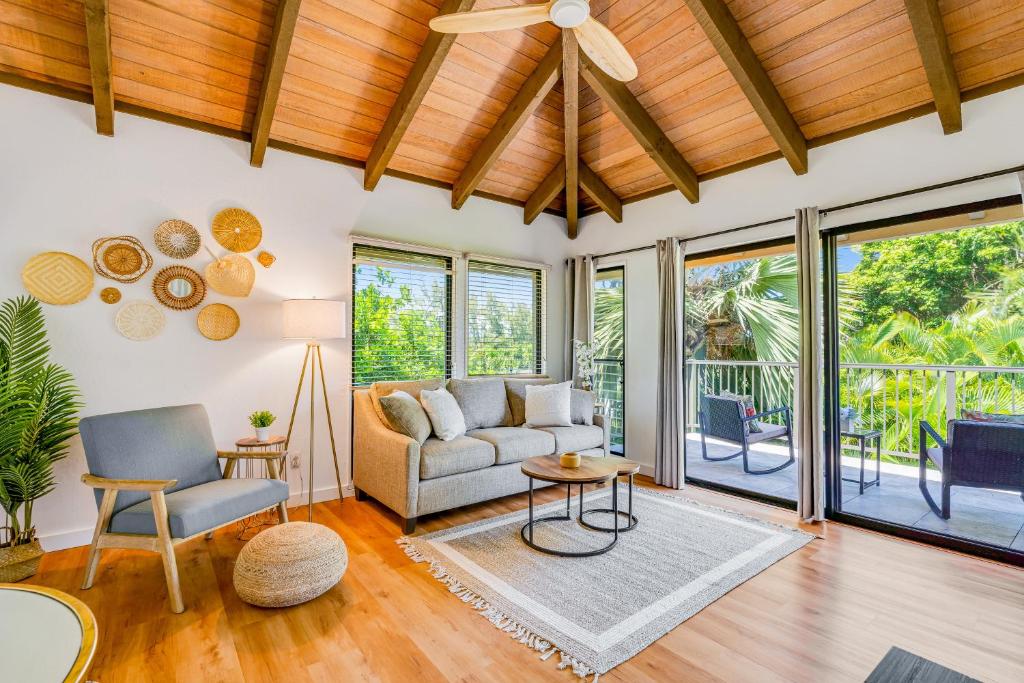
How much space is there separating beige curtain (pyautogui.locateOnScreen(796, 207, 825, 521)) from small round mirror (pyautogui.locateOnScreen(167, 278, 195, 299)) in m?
4.37

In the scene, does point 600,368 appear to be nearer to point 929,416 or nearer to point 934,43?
point 929,416

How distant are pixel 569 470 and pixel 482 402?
1.40m

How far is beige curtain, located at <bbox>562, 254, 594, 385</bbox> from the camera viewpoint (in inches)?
212

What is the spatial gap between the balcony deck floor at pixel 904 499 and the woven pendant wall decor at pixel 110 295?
4.79 meters

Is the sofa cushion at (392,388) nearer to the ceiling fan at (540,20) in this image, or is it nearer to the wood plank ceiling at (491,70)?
the wood plank ceiling at (491,70)

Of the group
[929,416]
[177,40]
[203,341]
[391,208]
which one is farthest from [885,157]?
[203,341]

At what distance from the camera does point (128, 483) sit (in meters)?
2.40

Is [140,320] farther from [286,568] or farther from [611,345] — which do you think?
[611,345]

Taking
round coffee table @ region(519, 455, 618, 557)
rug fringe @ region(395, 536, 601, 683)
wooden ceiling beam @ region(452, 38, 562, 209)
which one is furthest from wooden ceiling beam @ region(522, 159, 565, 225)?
rug fringe @ region(395, 536, 601, 683)

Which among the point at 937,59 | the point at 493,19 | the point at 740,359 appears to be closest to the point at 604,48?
the point at 493,19

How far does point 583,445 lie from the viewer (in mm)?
4289

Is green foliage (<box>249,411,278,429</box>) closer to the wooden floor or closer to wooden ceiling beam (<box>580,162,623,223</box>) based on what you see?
the wooden floor

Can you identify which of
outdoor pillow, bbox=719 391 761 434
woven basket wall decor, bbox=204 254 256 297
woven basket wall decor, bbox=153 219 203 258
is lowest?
outdoor pillow, bbox=719 391 761 434

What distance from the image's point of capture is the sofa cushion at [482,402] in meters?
4.23
